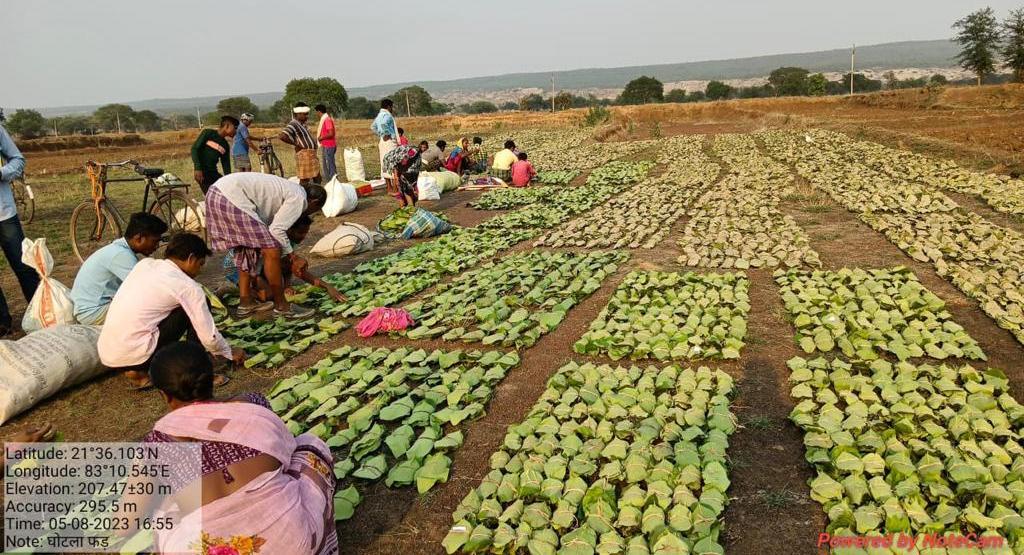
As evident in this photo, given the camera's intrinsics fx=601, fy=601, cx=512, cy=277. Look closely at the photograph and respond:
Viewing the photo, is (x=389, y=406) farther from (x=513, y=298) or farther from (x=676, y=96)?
(x=676, y=96)

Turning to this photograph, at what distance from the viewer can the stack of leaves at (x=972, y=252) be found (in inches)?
215

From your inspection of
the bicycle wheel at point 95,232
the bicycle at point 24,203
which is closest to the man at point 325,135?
the bicycle wheel at point 95,232

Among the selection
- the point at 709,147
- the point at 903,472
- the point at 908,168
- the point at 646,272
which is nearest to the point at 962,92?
the point at 709,147

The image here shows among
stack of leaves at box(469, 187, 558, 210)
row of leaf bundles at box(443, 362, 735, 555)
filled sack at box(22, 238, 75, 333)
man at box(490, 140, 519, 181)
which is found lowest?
row of leaf bundles at box(443, 362, 735, 555)

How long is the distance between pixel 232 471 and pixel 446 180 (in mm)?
11429

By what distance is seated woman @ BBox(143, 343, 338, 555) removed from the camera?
2.54 m

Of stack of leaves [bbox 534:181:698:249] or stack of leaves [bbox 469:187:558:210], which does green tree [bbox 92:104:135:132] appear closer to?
stack of leaves [bbox 469:187:558:210]

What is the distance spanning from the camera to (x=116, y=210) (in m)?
8.96

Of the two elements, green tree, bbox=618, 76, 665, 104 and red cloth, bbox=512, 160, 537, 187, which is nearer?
red cloth, bbox=512, 160, 537, 187

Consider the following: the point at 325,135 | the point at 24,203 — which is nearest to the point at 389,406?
the point at 325,135

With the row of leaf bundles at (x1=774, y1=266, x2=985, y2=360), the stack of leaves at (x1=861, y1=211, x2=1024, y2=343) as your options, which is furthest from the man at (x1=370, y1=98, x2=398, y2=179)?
the stack of leaves at (x1=861, y1=211, x2=1024, y2=343)

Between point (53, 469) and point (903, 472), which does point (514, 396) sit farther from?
point (53, 469)

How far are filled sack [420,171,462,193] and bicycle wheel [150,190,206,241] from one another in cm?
480

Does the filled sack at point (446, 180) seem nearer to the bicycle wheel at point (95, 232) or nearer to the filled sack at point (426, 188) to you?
the filled sack at point (426, 188)
